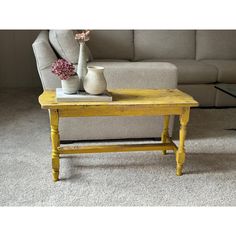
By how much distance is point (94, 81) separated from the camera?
1.72 m

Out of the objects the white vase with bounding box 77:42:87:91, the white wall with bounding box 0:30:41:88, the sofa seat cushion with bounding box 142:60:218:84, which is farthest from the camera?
the white wall with bounding box 0:30:41:88

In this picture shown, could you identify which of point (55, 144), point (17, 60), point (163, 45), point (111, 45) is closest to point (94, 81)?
point (55, 144)

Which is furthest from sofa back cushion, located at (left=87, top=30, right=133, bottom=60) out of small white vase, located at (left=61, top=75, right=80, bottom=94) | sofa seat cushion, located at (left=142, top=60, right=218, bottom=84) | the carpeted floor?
small white vase, located at (left=61, top=75, right=80, bottom=94)

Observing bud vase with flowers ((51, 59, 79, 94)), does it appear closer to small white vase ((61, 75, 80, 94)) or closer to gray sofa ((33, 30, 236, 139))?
small white vase ((61, 75, 80, 94))

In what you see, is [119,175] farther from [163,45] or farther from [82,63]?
[163,45]

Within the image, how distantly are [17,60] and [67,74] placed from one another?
2.68 m

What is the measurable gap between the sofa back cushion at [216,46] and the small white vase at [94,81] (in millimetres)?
2214

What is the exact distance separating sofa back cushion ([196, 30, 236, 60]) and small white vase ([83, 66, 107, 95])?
2.21 metres

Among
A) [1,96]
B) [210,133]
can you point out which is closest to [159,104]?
[210,133]

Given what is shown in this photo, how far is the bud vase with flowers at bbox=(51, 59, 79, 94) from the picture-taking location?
167 cm

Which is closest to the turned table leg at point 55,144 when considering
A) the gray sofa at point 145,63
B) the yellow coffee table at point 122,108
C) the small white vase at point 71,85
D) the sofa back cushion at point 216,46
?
the yellow coffee table at point 122,108
